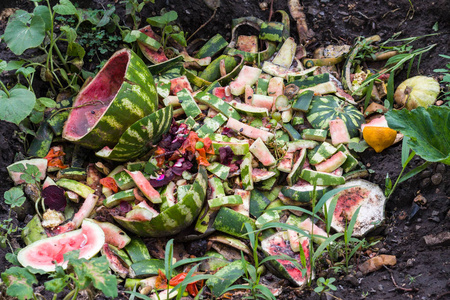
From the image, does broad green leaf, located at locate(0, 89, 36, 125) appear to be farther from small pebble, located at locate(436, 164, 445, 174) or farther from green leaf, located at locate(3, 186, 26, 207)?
small pebble, located at locate(436, 164, 445, 174)

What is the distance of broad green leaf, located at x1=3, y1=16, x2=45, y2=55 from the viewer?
2.83 m

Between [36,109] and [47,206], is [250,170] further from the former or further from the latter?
[36,109]

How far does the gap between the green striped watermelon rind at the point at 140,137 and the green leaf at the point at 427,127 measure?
1.59 meters

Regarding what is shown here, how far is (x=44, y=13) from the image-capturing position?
3.07 m

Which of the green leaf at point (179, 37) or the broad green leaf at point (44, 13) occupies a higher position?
the broad green leaf at point (44, 13)

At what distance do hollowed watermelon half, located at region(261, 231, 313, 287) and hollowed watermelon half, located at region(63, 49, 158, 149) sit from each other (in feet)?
4.38

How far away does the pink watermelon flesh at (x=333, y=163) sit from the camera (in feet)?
10.5

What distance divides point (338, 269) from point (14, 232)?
2153 millimetres

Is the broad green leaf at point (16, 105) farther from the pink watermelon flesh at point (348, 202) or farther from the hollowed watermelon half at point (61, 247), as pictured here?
the pink watermelon flesh at point (348, 202)

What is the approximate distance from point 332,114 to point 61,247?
2.33 metres

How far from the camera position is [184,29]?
418 cm

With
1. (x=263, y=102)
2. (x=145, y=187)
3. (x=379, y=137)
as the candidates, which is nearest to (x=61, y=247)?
(x=145, y=187)

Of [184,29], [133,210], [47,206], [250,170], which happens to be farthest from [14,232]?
[184,29]

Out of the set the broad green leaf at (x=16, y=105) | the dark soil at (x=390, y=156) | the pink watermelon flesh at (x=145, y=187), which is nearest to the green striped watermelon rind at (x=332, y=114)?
the dark soil at (x=390, y=156)
